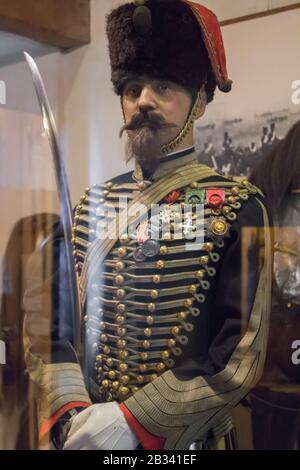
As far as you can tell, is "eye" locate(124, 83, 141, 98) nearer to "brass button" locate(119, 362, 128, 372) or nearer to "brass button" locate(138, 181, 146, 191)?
"brass button" locate(138, 181, 146, 191)

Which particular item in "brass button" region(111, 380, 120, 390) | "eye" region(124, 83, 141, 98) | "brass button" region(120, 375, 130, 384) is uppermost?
"eye" region(124, 83, 141, 98)

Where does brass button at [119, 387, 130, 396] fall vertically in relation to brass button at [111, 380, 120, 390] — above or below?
below

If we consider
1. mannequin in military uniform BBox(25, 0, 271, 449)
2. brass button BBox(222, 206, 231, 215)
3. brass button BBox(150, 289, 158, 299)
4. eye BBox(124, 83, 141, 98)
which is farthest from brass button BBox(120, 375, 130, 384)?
eye BBox(124, 83, 141, 98)

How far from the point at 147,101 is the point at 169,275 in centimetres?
21

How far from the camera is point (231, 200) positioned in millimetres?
839

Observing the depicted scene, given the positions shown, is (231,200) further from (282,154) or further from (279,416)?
(279,416)

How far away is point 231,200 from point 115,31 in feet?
0.83

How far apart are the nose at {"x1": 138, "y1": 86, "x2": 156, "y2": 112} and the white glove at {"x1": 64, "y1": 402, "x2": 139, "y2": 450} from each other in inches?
13.8

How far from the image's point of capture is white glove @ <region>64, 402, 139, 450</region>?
32.1 inches

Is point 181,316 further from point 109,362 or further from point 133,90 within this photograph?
point 133,90

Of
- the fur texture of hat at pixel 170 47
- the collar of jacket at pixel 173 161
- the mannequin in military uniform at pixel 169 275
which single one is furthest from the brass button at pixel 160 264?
the fur texture of hat at pixel 170 47

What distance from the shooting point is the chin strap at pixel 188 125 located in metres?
0.85

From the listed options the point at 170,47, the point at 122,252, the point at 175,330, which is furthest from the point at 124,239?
the point at 170,47
